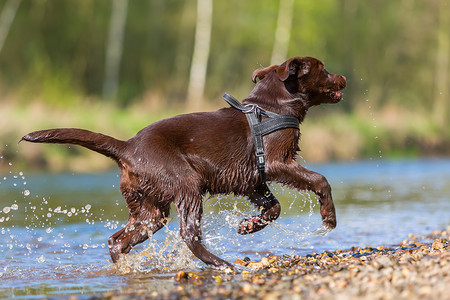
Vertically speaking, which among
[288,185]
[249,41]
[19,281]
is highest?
[249,41]

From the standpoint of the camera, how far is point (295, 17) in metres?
25.7

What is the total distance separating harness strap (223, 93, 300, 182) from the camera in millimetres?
5602

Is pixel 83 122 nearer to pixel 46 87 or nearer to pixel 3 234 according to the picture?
pixel 46 87

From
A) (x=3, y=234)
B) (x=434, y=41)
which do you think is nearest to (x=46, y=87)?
(x=3, y=234)

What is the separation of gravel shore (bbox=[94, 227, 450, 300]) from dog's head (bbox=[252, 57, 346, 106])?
143 centimetres

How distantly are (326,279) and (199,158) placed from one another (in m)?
1.58

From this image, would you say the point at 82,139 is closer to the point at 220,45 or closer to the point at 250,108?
the point at 250,108

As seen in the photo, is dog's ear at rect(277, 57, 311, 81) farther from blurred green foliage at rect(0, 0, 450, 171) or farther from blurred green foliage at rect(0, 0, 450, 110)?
blurred green foliage at rect(0, 0, 450, 110)

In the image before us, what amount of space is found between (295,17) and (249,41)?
1984 mm

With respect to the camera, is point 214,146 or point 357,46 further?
point 357,46

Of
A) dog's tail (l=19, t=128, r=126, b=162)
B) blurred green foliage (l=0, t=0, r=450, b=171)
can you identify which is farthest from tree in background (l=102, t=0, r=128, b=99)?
dog's tail (l=19, t=128, r=126, b=162)

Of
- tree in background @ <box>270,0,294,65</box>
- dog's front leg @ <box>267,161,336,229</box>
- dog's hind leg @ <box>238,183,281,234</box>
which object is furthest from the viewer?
tree in background @ <box>270,0,294,65</box>

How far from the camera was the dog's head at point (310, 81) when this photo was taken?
579cm

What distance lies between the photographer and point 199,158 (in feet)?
18.0
